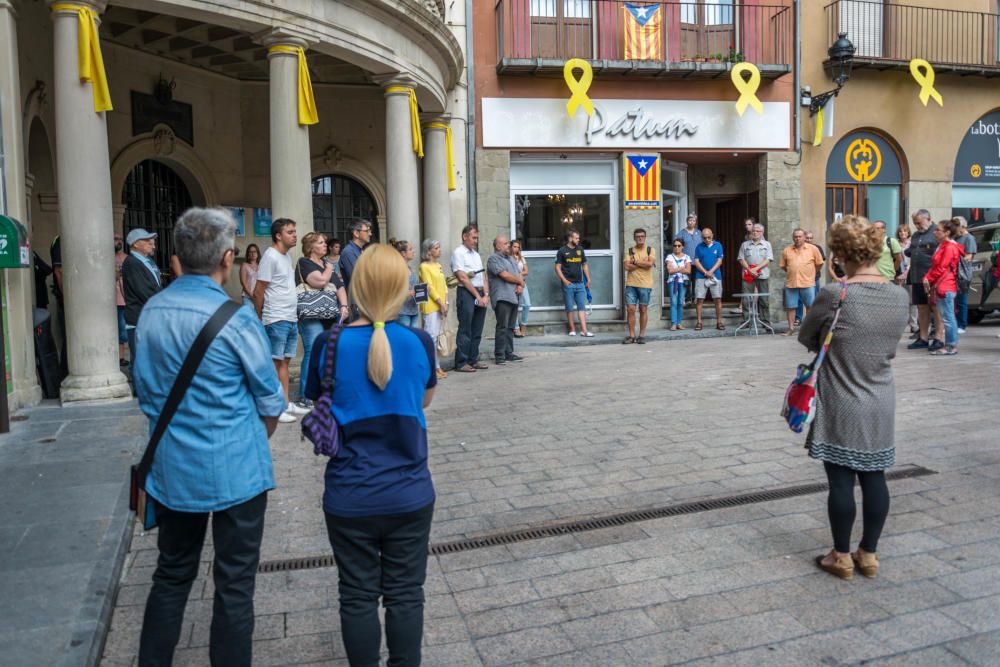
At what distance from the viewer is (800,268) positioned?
14.3 m

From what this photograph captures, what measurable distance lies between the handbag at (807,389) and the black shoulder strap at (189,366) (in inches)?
101

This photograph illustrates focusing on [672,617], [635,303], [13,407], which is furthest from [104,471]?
[635,303]

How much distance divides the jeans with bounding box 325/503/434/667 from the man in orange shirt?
41.9 feet

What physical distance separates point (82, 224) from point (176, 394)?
629 centimetres

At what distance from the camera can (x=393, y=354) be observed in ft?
9.12

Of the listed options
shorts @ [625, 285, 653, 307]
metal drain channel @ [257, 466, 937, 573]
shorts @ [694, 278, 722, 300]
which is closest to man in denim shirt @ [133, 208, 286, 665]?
metal drain channel @ [257, 466, 937, 573]

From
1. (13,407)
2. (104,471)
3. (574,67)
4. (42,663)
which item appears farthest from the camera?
(574,67)

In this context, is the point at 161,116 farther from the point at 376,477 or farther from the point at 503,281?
the point at 376,477

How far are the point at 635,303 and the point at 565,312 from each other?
2.15 m

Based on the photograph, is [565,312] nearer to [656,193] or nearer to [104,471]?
[656,193]

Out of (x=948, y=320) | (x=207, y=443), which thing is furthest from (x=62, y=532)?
(x=948, y=320)

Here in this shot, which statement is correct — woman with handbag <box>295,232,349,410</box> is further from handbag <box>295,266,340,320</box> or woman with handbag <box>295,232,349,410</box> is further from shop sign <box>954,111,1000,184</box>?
shop sign <box>954,111,1000,184</box>

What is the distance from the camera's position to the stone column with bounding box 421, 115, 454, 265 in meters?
14.9

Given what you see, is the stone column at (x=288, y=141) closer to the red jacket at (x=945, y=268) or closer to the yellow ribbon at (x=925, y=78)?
the red jacket at (x=945, y=268)
